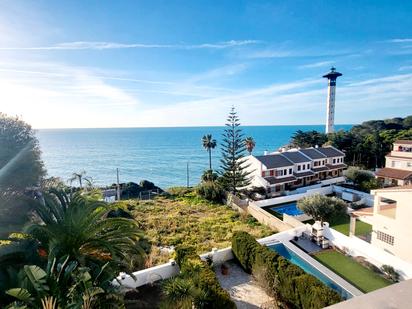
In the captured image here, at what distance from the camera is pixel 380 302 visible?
1.50 meters

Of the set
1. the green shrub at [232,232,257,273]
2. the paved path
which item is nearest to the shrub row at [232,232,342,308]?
the green shrub at [232,232,257,273]

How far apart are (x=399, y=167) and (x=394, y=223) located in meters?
17.8

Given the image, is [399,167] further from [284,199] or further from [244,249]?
[244,249]

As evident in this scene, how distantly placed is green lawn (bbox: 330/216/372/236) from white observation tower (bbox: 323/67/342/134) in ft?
131

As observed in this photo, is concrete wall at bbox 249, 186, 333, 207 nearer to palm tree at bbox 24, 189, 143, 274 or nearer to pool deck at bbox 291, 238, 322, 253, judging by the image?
pool deck at bbox 291, 238, 322, 253

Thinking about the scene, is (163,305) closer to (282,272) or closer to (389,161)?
(282,272)

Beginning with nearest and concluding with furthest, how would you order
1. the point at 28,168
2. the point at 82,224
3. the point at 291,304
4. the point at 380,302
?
A: the point at 380,302, the point at 82,224, the point at 291,304, the point at 28,168

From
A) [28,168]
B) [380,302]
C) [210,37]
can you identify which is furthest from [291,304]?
[210,37]

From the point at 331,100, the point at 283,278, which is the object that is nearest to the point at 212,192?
the point at 283,278

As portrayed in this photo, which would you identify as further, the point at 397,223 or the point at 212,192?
the point at 212,192

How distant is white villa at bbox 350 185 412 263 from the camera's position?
10922 mm

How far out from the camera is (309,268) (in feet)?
36.2

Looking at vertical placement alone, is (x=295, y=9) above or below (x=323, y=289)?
above

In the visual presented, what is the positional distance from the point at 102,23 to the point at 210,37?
26.4ft
